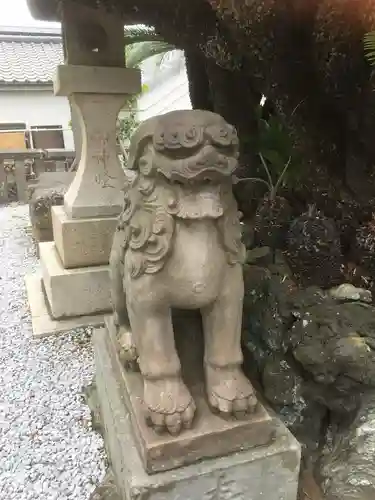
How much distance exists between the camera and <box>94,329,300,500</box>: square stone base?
1.07m

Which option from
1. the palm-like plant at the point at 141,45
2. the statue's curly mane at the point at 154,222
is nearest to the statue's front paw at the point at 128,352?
the statue's curly mane at the point at 154,222

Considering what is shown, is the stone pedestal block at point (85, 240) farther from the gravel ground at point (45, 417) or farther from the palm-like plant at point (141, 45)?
the palm-like plant at point (141, 45)

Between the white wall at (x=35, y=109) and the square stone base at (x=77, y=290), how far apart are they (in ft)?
21.6

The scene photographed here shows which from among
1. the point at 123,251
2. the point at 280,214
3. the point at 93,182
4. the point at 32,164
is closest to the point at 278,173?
the point at 280,214

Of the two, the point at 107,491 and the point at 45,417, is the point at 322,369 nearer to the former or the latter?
the point at 107,491

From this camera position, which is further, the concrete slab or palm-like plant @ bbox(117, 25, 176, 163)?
palm-like plant @ bbox(117, 25, 176, 163)

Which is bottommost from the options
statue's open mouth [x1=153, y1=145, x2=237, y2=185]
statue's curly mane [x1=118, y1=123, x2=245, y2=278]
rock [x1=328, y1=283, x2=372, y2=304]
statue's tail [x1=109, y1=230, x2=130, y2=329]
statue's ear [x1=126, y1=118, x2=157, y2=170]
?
rock [x1=328, y1=283, x2=372, y2=304]

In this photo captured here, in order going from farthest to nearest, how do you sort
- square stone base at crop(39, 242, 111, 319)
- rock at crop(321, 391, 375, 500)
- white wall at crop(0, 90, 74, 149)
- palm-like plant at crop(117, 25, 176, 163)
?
white wall at crop(0, 90, 74, 149) < palm-like plant at crop(117, 25, 176, 163) < square stone base at crop(39, 242, 111, 319) < rock at crop(321, 391, 375, 500)

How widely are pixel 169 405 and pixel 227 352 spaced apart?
197mm

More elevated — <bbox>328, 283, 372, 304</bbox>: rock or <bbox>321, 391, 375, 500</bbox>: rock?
<bbox>328, 283, 372, 304</bbox>: rock

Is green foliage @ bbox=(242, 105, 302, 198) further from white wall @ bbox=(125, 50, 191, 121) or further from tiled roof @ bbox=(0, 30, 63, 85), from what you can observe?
tiled roof @ bbox=(0, 30, 63, 85)

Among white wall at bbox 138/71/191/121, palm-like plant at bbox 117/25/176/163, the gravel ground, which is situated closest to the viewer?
the gravel ground

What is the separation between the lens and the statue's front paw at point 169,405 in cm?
108

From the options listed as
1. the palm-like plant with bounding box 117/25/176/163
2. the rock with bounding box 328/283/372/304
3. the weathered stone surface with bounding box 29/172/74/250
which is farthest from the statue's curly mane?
the weathered stone surface with bounding box 29/172/74/250
